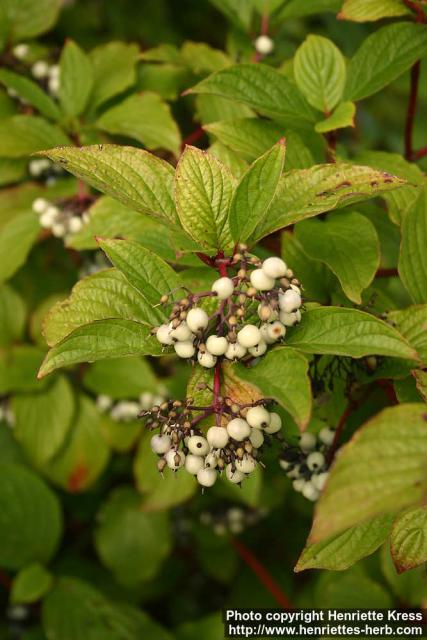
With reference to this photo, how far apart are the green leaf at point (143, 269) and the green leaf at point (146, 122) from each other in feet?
2.66

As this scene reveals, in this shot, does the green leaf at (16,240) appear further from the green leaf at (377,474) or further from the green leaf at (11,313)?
the green leaf at (377,474)

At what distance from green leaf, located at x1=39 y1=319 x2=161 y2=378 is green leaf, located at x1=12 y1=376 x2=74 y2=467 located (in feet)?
4.44

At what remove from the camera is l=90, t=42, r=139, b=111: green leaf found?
222cm

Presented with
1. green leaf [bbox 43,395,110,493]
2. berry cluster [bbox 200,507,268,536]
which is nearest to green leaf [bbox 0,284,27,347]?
green leaf [bbox 43,395,110,493]

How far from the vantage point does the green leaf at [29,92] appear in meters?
2.01

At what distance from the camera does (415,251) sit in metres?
1.51

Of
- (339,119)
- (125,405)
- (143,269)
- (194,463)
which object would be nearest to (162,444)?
(194,463)

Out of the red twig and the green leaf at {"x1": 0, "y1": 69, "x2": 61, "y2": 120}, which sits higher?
the green leaf at {"x1": 0, "y1": 69, "x2": 61, "y2": 120}

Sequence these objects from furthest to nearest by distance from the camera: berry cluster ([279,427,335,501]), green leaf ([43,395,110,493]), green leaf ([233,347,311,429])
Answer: green leaf ([43,395,110,493]) → berry cluster ([279,427,335,501]) → green leaf ([233,347,311,429])

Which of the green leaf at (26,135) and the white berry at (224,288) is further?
the green leaf at (26,135)

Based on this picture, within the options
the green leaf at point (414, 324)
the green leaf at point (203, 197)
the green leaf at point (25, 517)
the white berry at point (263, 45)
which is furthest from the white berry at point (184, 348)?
the green leaf at point (25, 517)

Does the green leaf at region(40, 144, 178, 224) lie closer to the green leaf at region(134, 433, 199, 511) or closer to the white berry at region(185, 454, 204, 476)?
the white berry at region(185, 454, 204, 476)

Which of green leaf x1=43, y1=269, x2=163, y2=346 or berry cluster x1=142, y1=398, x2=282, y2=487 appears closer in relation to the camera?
berry cluster x1=142, y1=398, x2=282, y2=487

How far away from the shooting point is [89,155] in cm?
123
